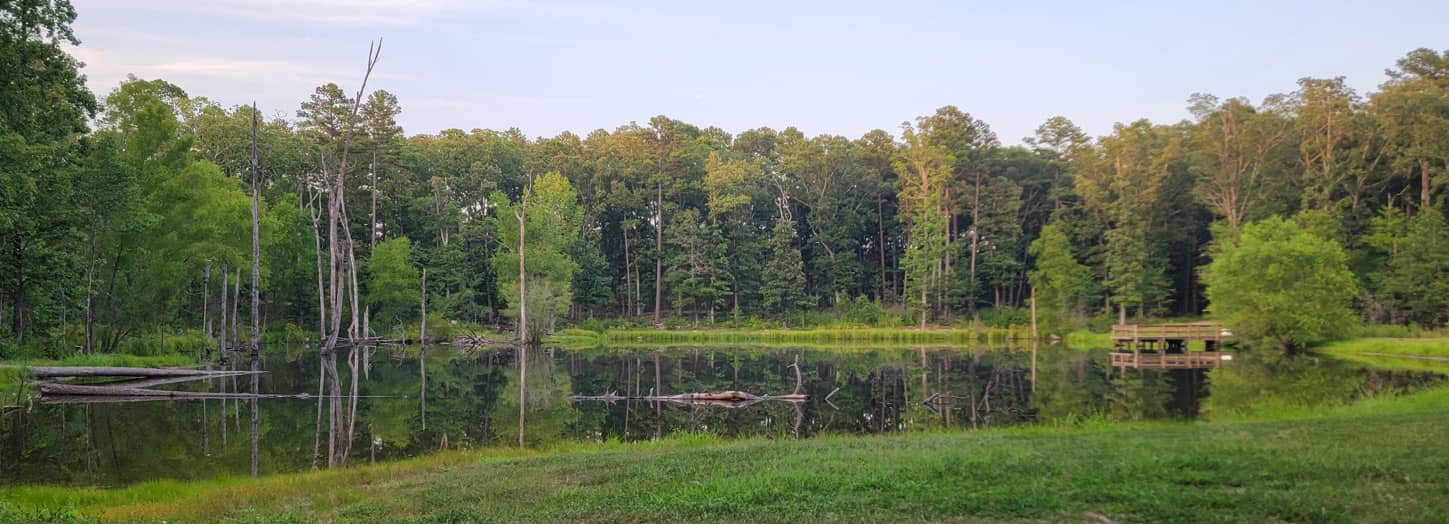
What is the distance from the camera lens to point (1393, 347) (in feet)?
121

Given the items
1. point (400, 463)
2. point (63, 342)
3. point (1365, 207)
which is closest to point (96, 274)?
point (63, 342)

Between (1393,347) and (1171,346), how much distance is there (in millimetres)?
10672

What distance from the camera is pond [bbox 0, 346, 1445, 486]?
15.8m

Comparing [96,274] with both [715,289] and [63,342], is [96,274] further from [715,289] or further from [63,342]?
[715,289]

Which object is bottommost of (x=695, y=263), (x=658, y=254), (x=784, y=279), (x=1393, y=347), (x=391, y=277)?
(x=1393, y=347)

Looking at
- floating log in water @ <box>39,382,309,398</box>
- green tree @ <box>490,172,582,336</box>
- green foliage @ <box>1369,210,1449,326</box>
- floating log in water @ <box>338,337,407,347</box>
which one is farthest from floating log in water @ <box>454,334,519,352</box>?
green foliage @ <box>1369,210,1449,326</box>

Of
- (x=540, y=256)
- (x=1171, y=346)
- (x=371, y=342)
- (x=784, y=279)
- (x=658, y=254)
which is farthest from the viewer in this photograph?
(x=658, y=254)

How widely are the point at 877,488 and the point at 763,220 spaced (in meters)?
69.8

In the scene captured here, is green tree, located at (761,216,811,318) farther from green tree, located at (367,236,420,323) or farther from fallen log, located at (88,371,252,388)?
fallen log, located at (88,371,252,388)

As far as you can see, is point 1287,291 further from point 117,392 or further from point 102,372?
point 102,372

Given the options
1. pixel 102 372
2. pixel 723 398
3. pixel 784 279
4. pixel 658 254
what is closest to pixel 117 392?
pixel 102 372

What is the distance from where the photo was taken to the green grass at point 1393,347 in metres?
35.4

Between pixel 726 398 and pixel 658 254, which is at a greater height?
pixel 658 254

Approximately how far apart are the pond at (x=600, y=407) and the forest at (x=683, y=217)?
684 cm
